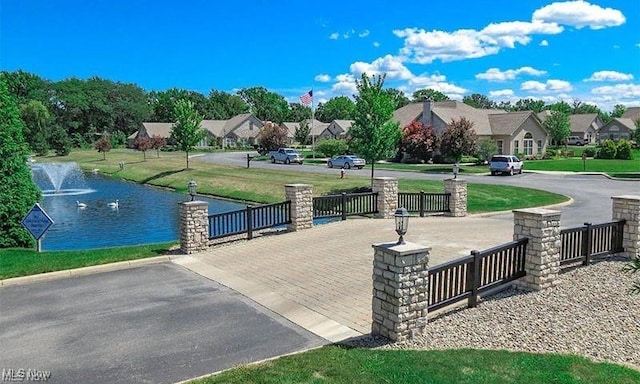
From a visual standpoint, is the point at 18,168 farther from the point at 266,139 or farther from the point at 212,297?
the point at 266,139

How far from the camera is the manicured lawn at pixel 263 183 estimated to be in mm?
24328

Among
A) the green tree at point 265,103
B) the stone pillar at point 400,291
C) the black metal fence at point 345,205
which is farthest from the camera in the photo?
the green tree at point 265,103

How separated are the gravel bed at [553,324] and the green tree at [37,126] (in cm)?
7612

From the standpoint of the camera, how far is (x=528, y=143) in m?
52.9

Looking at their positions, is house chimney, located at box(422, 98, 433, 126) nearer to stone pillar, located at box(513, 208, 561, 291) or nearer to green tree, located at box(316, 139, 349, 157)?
green tree, located at box(316, 139, 349, 157)

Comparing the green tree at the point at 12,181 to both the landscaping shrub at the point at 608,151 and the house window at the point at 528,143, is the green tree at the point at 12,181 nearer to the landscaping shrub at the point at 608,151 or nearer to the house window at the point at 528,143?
the house window at the point at 528,143

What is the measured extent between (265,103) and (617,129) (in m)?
75.8

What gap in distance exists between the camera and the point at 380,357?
649cm

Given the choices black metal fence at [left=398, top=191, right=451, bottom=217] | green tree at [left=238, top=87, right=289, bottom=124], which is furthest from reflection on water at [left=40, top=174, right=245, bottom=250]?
green tree at [left=238, top=87, right=289, bottom=124]

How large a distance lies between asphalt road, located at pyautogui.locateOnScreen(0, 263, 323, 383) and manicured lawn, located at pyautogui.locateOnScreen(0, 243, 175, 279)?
740 millimetres

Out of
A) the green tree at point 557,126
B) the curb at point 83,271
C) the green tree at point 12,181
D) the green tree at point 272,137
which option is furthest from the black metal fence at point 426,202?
the green tree at point 557,126

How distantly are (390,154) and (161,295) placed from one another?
750 inches

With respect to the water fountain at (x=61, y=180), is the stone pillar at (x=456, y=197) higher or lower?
higher

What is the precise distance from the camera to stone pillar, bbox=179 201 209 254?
12.9m
